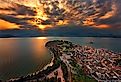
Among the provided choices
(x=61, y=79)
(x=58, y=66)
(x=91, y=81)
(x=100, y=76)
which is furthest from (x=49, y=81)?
(x=58, y=66)

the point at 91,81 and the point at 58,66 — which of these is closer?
the point at 91,81

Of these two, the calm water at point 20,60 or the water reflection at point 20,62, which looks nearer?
the water reflection at point 20,62

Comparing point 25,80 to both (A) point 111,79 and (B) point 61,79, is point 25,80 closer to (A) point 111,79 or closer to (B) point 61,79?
(B) point 61,79

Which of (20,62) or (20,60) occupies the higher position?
(20,62)

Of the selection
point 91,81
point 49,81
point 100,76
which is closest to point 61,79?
point 49,81

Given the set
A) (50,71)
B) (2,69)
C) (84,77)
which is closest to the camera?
(84,77)

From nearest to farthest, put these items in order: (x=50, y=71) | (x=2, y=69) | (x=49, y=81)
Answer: (x=49, y=81) < (x=50, y=71) < (x=2, y=69)

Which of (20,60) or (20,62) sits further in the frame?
(20,60)

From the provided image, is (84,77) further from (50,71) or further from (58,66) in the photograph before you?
(58,66)

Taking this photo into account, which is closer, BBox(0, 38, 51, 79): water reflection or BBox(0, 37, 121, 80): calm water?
BBox(0, 38, 51, 79): water reflection
